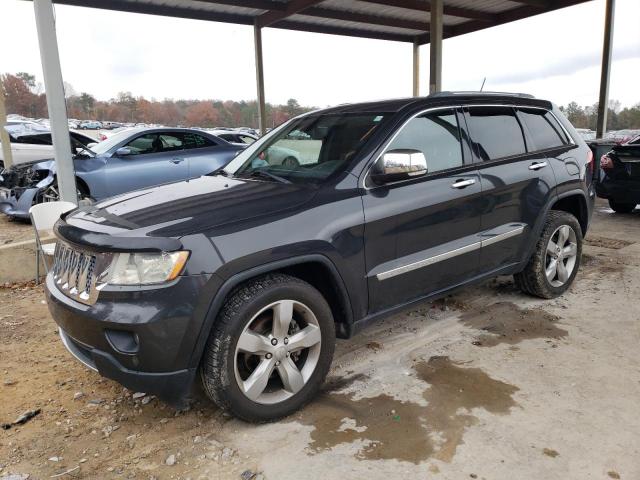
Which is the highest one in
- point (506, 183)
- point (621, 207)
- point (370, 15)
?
point (370, 15)

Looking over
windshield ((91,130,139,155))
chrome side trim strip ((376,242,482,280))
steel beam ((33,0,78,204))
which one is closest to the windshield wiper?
chrome side trim strip ((376,242,482,280))

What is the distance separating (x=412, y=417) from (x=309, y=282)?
0.95 metres

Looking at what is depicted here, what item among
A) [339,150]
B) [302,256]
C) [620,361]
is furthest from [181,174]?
[620,361]

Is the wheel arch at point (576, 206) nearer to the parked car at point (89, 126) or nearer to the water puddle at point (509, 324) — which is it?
the water puddle at point (509, 324)

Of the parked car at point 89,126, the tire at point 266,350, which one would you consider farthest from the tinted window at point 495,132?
the parked car at point 89,126

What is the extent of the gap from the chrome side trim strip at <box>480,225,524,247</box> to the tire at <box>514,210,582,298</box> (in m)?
0.44

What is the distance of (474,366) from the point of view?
336 centimetres

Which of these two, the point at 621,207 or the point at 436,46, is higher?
the point at 436,46

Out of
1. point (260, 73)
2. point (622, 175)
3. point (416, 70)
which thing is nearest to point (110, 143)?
point (622, 175)

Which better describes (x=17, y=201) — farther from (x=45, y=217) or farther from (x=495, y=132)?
(x=495, y=132)

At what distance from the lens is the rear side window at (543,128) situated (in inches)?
169

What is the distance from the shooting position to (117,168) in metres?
7.83

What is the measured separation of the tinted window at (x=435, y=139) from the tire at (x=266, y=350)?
121cm

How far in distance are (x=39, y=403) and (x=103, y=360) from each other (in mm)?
971
